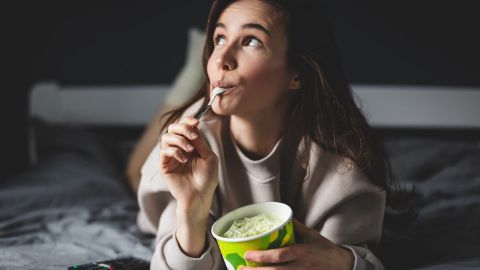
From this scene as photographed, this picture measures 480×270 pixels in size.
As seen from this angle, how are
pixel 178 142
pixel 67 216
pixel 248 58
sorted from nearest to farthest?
pixel 178 142, pixel 248 58, pixel 67 216

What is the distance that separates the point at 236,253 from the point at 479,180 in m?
1.15

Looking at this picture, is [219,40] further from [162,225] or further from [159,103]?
[159,103]

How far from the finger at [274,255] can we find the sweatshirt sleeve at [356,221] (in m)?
0.23

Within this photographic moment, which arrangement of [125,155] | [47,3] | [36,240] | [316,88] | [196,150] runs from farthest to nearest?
[47,3] → [125,155] → [36,240] → [316,88] → [196,150]

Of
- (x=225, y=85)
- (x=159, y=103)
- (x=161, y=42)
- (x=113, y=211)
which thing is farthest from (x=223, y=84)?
(x=161, y=42)

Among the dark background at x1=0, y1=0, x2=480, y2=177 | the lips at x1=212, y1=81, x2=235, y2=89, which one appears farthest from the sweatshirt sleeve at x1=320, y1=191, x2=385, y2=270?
the dark background at x1=0, y1=0, x2=480, y2=177

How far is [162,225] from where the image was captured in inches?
48.8

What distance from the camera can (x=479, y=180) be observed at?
1796mm

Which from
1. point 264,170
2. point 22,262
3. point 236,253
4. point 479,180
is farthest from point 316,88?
point 479,180

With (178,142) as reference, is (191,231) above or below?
below

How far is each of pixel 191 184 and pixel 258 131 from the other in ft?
0.76

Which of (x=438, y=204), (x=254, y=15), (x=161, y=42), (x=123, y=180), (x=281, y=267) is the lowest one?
(x=123, y=180)

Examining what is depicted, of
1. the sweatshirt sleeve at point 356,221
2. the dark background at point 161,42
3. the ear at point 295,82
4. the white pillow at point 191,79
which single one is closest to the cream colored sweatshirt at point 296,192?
the sweatshirt sleeve at point 356,221

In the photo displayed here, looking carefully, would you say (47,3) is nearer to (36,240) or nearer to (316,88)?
(36,240)
